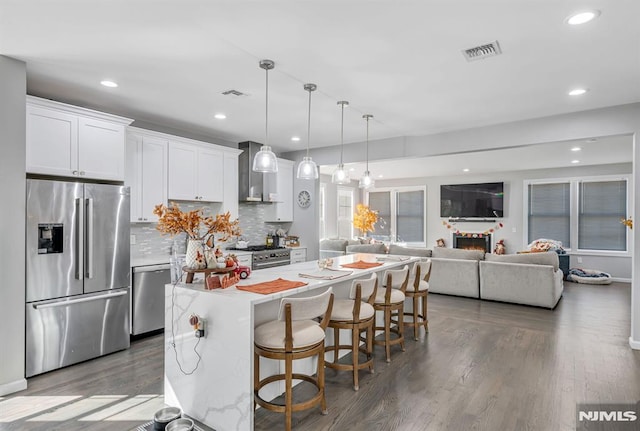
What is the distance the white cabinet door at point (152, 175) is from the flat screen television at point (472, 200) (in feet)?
26.8

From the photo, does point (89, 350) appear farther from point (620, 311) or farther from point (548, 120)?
point (620, 311)

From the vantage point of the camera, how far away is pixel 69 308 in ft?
10.9

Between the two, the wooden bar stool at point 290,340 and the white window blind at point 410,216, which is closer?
the wooden bar stool at point 290,340

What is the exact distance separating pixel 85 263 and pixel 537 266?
603cm

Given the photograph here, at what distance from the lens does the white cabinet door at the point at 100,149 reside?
3.55 m

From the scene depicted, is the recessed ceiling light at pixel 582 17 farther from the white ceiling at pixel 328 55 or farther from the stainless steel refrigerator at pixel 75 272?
the stainless steel refrigerator at pixel 75 272

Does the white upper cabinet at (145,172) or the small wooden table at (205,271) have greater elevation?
the white upper cabinet at (145,172)

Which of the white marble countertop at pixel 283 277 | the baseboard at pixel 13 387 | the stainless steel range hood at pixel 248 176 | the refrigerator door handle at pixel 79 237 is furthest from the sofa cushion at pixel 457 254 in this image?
the baseboard at pixel 13 387

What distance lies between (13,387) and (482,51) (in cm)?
453

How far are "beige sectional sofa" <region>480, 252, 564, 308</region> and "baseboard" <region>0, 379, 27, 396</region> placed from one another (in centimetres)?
601

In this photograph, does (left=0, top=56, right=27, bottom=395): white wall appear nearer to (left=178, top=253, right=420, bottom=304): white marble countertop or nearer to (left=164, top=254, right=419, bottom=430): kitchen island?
(left=164, top=254, right=419, bottom=430): kitchen island

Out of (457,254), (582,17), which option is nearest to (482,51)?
(582,17)

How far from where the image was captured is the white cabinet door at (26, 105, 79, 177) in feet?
10.4

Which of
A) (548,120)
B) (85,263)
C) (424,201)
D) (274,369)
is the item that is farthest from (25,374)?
(424,201)
